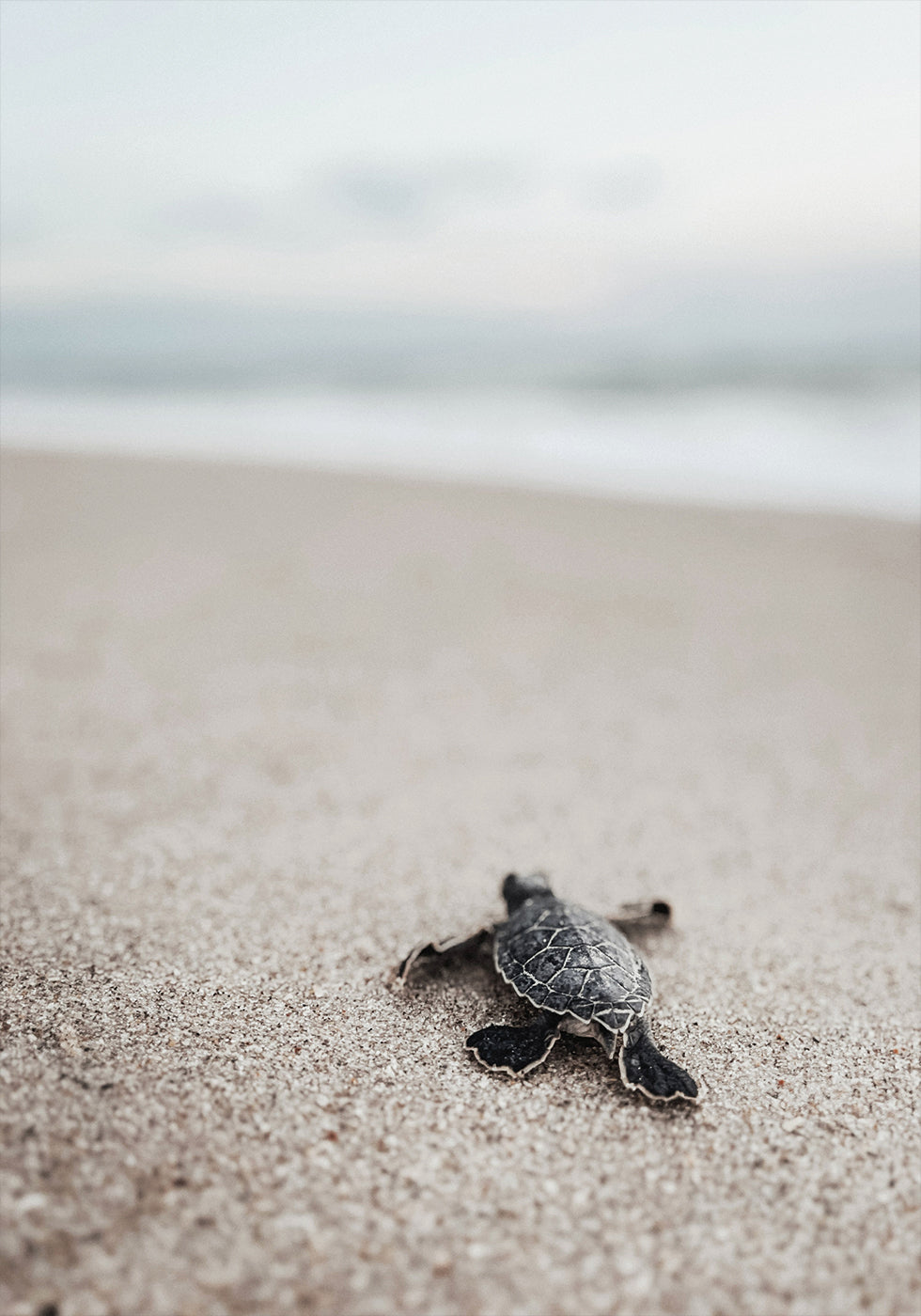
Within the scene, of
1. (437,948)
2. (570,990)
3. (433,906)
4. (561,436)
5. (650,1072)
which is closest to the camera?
(650,1072)

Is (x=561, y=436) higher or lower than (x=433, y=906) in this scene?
higher

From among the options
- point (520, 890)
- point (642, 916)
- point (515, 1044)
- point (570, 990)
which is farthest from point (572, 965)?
point (642, 916)

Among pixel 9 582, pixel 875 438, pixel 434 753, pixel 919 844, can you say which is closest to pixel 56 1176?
pixel 434 753

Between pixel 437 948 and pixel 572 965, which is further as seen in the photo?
pixel 437 948

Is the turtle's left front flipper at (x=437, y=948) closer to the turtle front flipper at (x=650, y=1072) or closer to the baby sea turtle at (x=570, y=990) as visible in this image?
the baby sea turtle at (x=570, y=990)

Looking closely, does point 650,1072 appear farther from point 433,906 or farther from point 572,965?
point 433,906
